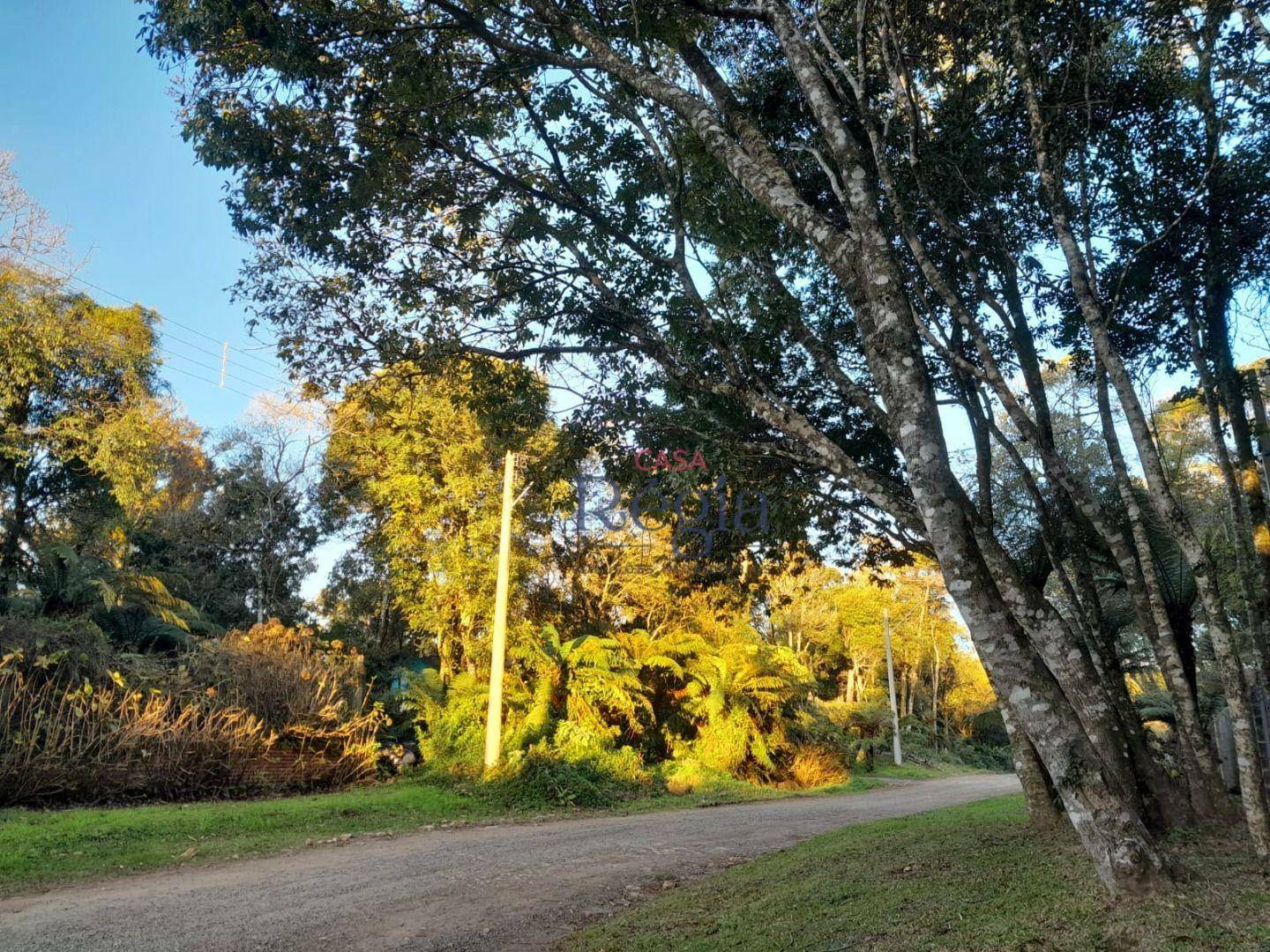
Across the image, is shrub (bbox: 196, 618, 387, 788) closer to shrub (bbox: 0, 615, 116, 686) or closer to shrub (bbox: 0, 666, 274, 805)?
shrub (bbox: 0, 666, 274, 805)

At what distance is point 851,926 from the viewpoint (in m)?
4.42

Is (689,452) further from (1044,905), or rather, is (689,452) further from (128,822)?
(128,822)

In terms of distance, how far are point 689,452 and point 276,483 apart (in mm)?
19903

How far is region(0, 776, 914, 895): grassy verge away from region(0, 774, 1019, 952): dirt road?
613 millimetres

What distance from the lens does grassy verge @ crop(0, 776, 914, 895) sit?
24.3 feet

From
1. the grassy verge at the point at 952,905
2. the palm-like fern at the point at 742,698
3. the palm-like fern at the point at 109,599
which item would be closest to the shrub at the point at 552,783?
the palm-like fern at the point at 742,698

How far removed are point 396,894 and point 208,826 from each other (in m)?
4.21


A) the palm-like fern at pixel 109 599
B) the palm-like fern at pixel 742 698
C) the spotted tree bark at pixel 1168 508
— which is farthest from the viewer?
the palm-like fern at pixel 742 698

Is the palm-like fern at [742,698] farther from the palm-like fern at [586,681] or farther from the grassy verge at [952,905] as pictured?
the grassy verge at [952,905]

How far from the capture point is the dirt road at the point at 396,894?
5.10 m

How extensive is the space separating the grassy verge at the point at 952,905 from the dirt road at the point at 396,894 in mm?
769

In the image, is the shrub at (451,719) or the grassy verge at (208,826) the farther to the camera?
the shrub at (451,719)

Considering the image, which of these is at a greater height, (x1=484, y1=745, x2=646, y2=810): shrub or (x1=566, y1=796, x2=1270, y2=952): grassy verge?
(x1=566, y1=796, x2=1270, y2=952): grassy verge

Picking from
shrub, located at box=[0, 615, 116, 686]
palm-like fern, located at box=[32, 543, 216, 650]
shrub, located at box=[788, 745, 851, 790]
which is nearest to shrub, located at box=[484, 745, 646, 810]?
shrub, located at box=[788, 745, 851, 790]
